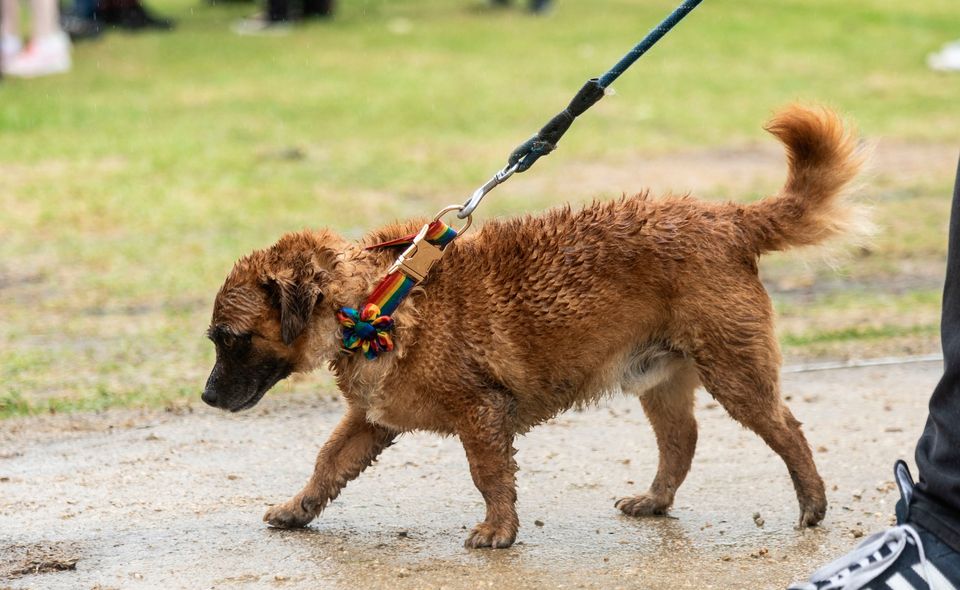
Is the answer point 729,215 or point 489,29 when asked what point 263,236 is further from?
point 489,29

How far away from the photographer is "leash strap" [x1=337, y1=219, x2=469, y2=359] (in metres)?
4.16

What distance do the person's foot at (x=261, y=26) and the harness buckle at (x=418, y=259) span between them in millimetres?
14701

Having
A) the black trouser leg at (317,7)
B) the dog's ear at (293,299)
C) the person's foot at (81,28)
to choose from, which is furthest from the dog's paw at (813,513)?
the black trouser leg at (317,7)

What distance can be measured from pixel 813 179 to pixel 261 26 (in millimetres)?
15439

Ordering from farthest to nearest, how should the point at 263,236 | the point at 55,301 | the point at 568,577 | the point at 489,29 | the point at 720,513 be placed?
the point at 489,29 < the point at 263,236 < the point at 55,301 < the point at 720,513 < the point at 568,577

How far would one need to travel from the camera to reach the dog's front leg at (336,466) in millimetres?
4406

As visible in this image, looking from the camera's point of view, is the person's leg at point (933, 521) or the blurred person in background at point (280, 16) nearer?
the person's leg at point (933, 521)

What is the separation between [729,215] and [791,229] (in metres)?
0.21

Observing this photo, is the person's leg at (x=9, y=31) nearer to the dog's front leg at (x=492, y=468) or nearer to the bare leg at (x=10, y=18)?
the bare leg at (x=10, y=18)

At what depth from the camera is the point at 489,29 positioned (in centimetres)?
1844

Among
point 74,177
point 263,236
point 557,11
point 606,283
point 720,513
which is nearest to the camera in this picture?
point 606,283

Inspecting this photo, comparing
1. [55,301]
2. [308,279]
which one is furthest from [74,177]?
[308,279]

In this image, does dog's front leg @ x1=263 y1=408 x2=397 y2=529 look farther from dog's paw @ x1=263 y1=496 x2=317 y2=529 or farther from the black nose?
the black nose

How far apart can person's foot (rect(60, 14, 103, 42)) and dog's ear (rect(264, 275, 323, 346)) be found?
14756mm
